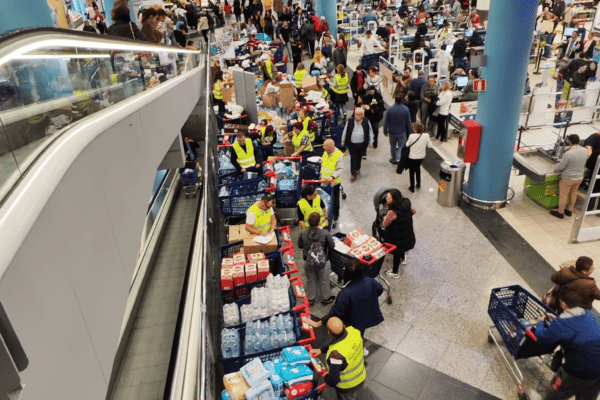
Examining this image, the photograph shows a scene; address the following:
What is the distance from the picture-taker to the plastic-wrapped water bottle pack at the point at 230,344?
511 cm

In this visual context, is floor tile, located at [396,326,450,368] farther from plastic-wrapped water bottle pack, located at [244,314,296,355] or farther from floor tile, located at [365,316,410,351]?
plastic-wrapped water bottle pack, located at [244,314,296,355]

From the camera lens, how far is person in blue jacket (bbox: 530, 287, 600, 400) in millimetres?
4707

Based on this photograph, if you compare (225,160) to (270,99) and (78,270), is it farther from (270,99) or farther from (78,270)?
(78,270)

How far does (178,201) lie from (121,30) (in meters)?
Result: 4.94

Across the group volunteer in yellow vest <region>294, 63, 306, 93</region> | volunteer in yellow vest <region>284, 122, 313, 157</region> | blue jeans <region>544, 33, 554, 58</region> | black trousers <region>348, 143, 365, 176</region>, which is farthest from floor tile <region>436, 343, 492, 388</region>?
blue jeans <region>544, 33, 554, 58</region>

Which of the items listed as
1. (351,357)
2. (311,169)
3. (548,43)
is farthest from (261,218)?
(548,43)

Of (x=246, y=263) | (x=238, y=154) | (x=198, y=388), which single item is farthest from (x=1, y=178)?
(x=238, y=154)

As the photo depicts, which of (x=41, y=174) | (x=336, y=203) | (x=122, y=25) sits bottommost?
(x=336, y=203)

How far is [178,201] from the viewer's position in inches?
417

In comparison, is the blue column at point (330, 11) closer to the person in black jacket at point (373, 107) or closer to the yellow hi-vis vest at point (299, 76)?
the yellow hi-vis vest at point (299, 76)

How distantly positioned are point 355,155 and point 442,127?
3.14 m

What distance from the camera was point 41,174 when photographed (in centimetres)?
215

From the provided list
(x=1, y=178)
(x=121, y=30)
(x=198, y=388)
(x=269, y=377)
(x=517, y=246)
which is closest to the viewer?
(x=1, y=178)

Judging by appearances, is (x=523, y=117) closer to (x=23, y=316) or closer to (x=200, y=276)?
(x=200, y=276)
